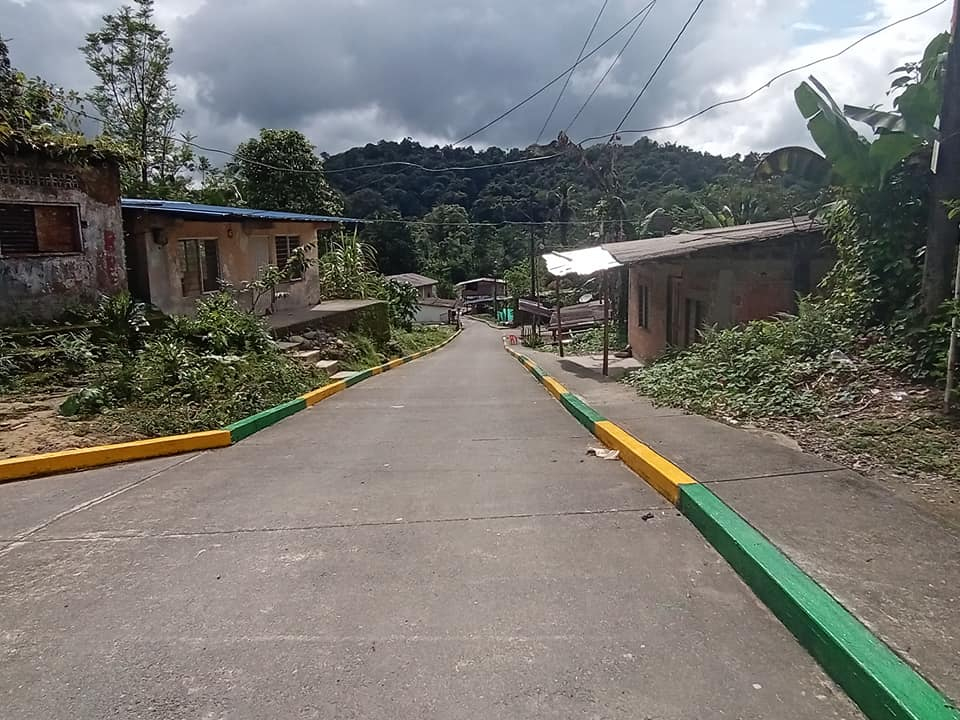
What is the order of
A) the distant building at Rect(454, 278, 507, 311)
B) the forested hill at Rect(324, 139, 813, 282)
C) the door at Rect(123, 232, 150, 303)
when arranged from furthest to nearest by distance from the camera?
1. the distant building at Rect(454, 278, 507, 311)
2. the forested hill at Rect(324, 139, 813, 282)
3. the door at Rect(123, 232, 150, 303)

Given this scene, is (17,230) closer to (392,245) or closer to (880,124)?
(880,124)

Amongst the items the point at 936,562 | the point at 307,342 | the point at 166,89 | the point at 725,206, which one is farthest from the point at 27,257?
the point at 166,89

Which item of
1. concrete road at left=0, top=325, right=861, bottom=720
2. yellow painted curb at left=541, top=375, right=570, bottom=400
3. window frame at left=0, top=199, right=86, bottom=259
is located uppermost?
window frame at left=0, top=199, right=86, bottom=259

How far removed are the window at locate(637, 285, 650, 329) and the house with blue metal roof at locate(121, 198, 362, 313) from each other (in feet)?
31.3

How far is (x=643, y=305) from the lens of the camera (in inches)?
713

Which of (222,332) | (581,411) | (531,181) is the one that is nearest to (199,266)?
(222,332)

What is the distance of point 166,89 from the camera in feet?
96.8

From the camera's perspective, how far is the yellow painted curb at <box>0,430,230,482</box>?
5.70m

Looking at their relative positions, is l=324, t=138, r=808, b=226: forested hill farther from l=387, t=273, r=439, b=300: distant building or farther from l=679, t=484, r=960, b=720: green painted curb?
l=679, t=484, r=960, b=720: green painted curb

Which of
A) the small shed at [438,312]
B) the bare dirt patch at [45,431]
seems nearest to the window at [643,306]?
the bare dirt patch at [45,431]

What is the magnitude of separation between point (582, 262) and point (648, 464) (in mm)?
9328

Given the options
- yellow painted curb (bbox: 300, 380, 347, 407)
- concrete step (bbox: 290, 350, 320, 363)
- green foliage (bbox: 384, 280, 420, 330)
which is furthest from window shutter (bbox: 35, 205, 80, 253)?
green foliage (bbox: 384, 280, 420, 330)

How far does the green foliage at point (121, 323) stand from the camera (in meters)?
10.5

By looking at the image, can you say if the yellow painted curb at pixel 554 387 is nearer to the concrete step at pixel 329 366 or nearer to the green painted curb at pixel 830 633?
the concrete step at pixel 329 366
